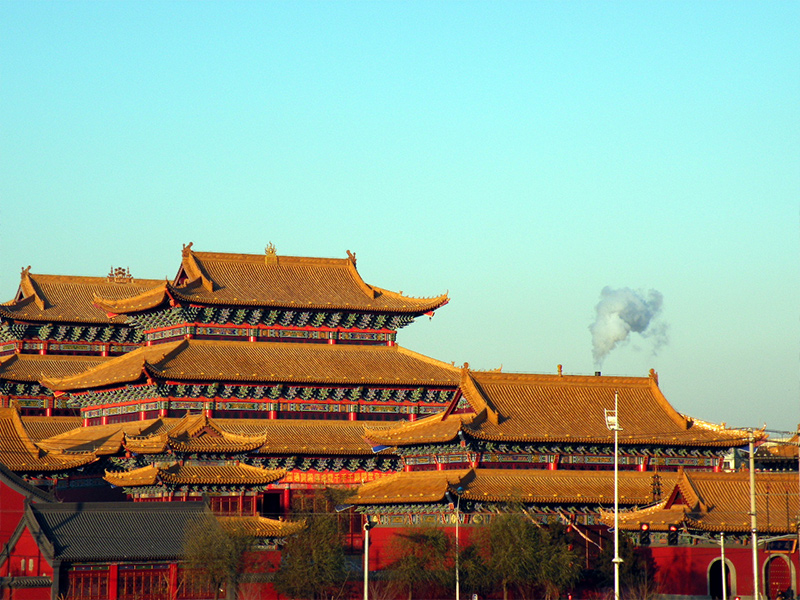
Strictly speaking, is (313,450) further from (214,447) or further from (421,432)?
(214,447)

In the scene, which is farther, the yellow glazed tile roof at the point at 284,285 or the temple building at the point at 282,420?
the yellow glazed tile roof at the point at 284,285

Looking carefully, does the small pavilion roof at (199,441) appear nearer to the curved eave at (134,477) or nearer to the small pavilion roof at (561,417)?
the curved eave at (134,477)

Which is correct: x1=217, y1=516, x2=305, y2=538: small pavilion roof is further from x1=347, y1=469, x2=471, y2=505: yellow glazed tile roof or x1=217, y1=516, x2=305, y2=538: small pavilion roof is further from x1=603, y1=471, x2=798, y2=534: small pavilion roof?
x1=603, y1=471, x2=798, y2=534: small pavilion roof

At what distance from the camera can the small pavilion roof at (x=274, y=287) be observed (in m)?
90.1

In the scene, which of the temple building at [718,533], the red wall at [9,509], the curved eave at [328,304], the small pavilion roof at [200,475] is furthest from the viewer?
the curved eave at [328,304]

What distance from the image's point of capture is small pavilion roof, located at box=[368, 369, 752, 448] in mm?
77188

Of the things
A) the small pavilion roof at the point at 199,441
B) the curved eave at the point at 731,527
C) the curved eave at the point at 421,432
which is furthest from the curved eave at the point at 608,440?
the small pavilion roof at the point at 199,441

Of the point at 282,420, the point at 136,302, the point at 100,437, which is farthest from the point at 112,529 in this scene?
the point at 136,302

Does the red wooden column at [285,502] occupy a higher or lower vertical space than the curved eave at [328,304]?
lower

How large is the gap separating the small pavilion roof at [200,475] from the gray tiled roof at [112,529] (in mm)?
3297

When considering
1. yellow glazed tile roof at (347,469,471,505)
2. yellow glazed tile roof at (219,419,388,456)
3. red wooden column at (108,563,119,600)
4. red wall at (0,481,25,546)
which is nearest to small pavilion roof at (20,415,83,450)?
yellow glazed tile roof at (219,419,388,456)

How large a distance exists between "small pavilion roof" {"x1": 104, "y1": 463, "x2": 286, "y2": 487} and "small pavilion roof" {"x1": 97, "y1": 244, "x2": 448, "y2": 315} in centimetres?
1406

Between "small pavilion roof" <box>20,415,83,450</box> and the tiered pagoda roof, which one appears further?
"small pavilion roof" <box>20,415,83,450</box>

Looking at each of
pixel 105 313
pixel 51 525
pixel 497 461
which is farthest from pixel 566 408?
pixel 105 313
